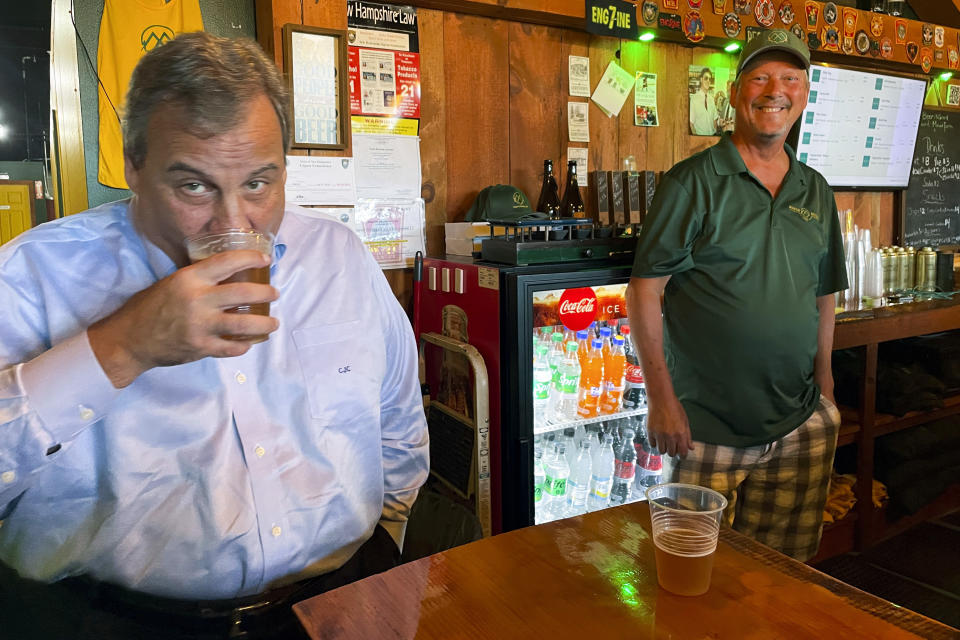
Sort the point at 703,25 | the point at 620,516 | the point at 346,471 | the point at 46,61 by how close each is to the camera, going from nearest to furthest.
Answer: the point at 620,516 → the point at 346,471 → the point at 46,61 → the point at 703,25

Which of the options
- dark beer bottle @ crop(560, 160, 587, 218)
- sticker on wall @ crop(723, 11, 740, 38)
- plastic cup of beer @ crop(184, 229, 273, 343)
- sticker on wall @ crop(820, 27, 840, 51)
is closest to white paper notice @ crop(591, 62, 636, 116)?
dark beer bottle @ crop(560, 160, 587, 218)

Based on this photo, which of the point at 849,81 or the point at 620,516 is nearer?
the point at 620,516

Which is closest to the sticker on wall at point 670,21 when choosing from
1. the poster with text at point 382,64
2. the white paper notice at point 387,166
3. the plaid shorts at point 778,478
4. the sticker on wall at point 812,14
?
the sticker on wall at point 812,14

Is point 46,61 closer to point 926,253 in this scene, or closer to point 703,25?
point 703,25

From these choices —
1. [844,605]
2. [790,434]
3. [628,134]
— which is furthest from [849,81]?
[844,605]

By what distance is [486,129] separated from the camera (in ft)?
9.50

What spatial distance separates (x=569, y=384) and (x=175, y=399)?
162 centimetres

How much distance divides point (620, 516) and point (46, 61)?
7.16 feet

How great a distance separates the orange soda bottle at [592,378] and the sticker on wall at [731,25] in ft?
5.69

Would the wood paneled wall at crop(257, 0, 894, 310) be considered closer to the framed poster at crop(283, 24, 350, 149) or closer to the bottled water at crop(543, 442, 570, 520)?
the framed poster at crop(283, 24, 350, 149)

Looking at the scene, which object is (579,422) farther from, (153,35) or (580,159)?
(153,35)

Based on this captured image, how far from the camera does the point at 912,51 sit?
4020mm

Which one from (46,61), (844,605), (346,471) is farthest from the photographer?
(46,61)

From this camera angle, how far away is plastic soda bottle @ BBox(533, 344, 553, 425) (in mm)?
2518
